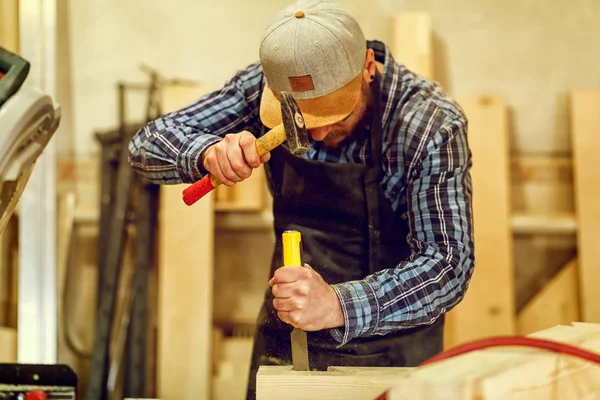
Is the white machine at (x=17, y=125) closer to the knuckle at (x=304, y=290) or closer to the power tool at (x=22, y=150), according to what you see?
the power tool at (x=22, y=150)

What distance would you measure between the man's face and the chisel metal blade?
1.12 ft

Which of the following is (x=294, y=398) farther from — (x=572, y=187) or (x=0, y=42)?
(x=0, y=42)

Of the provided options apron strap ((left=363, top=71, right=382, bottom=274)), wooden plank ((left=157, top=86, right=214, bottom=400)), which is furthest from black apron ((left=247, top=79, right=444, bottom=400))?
wooden plank ((left=157, top=86, right=214, bottom=400))

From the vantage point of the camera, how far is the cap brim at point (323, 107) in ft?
3.47

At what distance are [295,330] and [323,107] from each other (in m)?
0.38

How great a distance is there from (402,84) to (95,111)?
1.24 meters

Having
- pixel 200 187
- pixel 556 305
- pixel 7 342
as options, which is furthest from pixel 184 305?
pixel 556 305

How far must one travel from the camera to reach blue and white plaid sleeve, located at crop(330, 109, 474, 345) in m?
1.02

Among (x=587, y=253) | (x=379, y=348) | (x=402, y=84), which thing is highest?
(x=402, y=84)

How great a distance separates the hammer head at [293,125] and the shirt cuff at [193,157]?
171 mm

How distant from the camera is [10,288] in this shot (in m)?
2.00

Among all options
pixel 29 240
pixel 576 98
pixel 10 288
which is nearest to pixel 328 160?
pixel 576 98

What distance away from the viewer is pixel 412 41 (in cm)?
178

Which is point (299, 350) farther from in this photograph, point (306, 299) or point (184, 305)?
point (184, 305)
